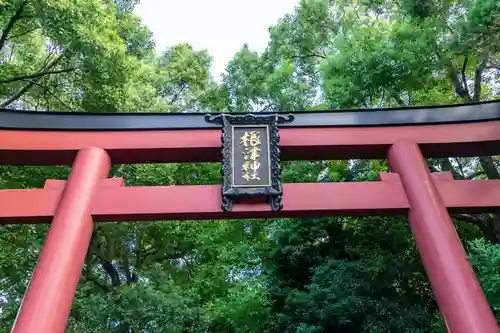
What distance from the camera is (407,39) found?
764 cm

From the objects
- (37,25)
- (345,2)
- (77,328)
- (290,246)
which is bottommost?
(77,328)

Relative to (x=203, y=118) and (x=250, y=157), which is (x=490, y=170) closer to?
(x=250, y=157)

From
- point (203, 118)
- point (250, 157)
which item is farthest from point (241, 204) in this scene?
point (203, 118)

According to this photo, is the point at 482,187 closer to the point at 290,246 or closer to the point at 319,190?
the point at 319,190

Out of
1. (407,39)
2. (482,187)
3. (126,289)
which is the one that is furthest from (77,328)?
(407,39)

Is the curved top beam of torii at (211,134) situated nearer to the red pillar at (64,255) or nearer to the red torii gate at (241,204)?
the red torii gate at (241,204)

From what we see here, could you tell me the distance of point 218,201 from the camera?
486cm

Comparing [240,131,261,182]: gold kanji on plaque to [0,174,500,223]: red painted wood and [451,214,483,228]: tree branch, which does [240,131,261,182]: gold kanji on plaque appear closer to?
[0,174,500,223]: red painted wood

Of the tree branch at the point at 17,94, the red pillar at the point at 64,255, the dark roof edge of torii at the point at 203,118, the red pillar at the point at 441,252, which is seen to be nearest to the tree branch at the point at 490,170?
the dark roof edge of torii at the point at 203,118

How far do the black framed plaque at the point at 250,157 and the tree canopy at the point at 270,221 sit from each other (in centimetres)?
264

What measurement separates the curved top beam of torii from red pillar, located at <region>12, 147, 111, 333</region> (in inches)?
14.3

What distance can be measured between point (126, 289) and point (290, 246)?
2.81m

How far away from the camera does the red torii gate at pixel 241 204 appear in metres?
4.07

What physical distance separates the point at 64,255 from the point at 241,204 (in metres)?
1.83
